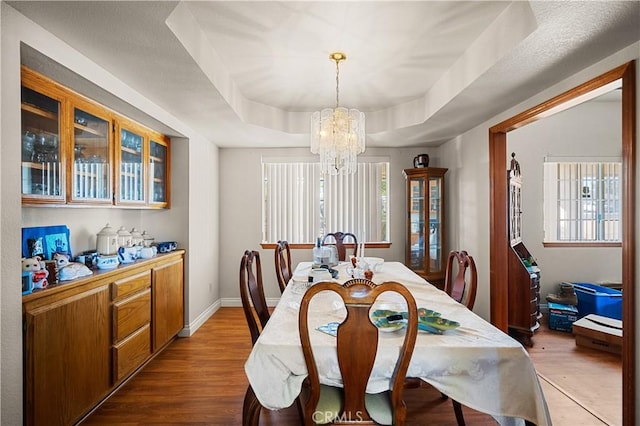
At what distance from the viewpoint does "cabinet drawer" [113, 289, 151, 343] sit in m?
2.45

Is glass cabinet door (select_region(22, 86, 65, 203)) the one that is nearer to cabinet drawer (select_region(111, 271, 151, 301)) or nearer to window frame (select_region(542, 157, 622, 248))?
cabinet drawer (select_region(111, 271, 151, 301))

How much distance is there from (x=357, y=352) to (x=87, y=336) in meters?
1.84

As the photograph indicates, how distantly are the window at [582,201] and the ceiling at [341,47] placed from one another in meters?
2.08

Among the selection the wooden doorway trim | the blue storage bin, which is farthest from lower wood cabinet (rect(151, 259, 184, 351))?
the blue storage bin

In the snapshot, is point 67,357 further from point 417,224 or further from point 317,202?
point 417,224

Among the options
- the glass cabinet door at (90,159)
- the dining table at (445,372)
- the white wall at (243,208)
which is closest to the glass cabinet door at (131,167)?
the glass cabinet door at (90,159)

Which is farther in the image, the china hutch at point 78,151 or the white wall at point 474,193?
the white wall at point 474,193

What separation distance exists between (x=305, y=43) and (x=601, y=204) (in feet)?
15.6

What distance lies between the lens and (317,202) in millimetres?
4926

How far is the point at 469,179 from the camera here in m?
3.96

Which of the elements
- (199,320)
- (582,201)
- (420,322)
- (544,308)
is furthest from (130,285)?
(582,201)

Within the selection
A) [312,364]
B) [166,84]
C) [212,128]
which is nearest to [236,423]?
[312,364]

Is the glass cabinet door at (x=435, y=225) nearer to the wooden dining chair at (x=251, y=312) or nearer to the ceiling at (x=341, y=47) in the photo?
the ceiling at (x=341, y=47)

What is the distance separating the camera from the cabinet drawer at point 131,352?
2.45 m
